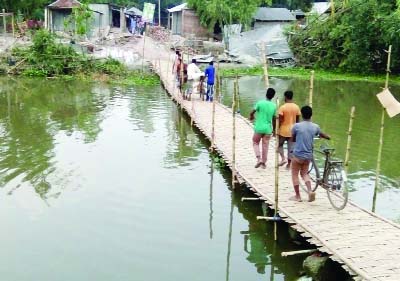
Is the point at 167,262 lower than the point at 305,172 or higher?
lower

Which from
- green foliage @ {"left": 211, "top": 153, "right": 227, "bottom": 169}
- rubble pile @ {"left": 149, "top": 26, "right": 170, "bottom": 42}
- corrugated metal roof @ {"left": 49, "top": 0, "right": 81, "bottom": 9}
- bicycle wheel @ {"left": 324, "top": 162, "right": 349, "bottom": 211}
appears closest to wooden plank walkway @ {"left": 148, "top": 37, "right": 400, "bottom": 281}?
bicycle wheel @ {"left": 324, "top": 162, "right": 349, "bottom": 211}

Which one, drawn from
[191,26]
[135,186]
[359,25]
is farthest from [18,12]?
[135,186]

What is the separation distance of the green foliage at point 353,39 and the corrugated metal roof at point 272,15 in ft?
34.7

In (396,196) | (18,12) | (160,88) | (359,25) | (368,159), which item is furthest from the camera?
(18,12)

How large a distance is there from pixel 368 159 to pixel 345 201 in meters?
5.49

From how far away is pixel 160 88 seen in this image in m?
23.8

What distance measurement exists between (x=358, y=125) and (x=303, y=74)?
45.4 feet

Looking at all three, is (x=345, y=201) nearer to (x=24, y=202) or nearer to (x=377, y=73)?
(x=24, y=202)

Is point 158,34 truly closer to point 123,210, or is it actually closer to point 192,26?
point 192,26

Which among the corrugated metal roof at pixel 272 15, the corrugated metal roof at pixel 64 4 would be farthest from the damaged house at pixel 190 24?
the corrugated metal roof at pixel 64 4

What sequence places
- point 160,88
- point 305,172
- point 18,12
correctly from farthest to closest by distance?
point 18,12
point 160,88
point 305,172

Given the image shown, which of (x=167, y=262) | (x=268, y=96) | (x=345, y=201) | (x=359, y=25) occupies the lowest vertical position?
(x=167, y=262)

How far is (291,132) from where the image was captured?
839cm

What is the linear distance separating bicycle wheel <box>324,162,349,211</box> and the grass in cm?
2074
